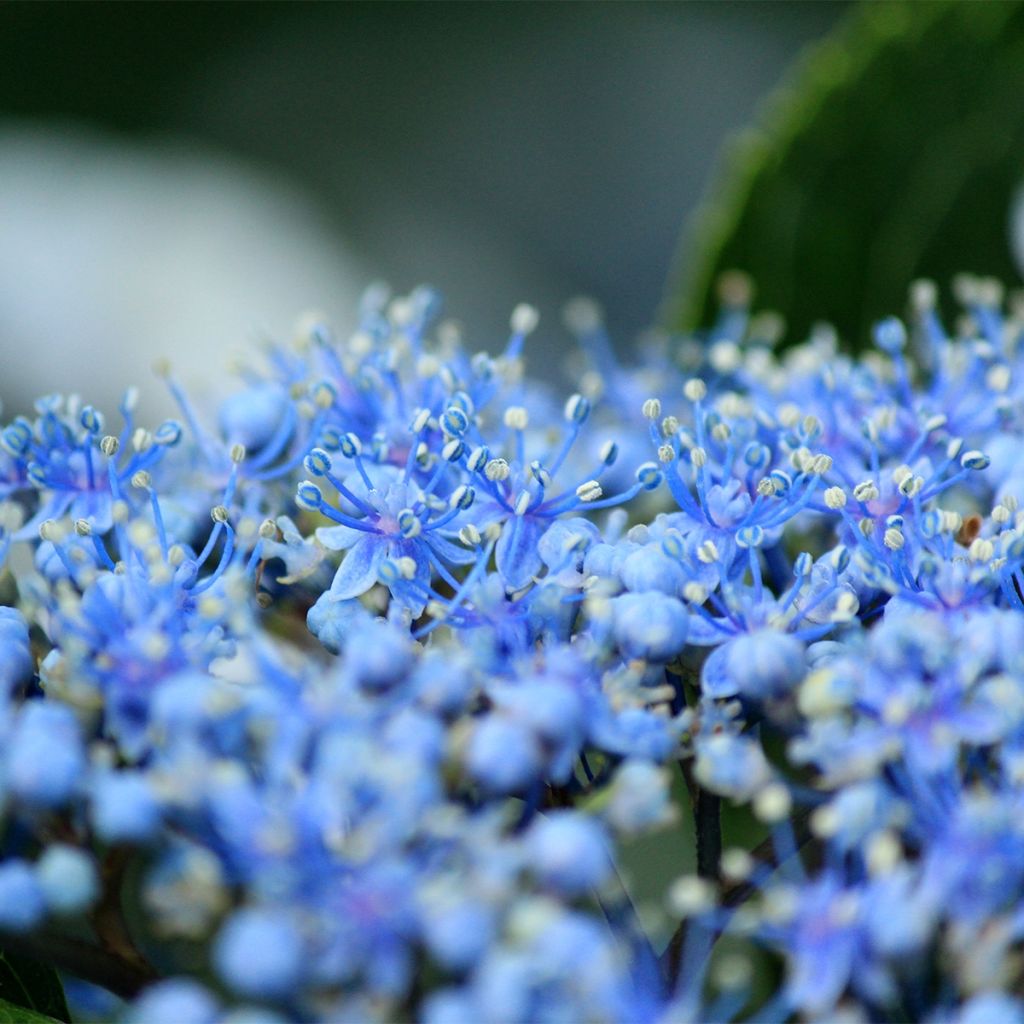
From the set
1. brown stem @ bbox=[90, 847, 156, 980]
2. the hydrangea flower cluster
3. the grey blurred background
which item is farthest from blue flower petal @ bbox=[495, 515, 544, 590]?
the grey blurred background

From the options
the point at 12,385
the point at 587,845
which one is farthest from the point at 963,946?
the point at 12,385

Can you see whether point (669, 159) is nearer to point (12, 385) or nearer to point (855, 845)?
point (12, 385)

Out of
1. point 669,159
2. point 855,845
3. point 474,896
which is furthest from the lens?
point 669,159

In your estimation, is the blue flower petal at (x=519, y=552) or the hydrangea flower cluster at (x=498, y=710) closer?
the hydrangea flower cluster at (x=498, y=710)

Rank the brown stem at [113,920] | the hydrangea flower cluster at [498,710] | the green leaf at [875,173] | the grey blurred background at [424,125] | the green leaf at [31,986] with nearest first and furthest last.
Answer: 1. the hydrangea flower cluster at [498,710]
2. the brown stem at [113,920]
3. the green leaf at [31,986]
4. the green leaf at [875,173]
5. the grey blurred background at [424,125]

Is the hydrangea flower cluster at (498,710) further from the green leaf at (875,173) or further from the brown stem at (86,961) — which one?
the green leaf at (875,173)

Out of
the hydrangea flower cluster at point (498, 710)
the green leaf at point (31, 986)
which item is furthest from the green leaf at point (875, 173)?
the green leaf at point (31, 986)

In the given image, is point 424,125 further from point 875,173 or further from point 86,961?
point 86,961
